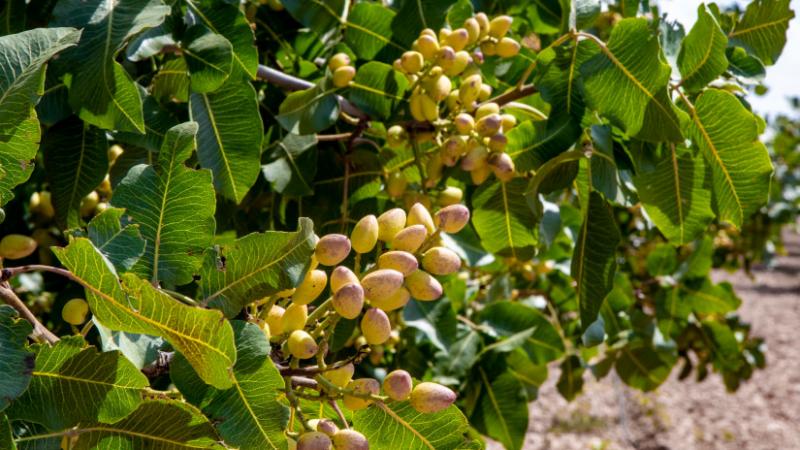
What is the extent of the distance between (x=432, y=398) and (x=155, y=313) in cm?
23

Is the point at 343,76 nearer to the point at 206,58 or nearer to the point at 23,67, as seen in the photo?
the point at 206,58

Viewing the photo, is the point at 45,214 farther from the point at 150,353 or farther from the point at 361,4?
the point at 150,353

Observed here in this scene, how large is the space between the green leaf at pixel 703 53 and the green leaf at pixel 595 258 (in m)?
0.19

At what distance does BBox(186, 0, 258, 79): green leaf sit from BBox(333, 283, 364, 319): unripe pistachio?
473mm

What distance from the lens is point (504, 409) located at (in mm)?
1614

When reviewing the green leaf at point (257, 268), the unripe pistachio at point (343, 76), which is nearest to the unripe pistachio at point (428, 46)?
the unripe pistachio at point (343, 76)

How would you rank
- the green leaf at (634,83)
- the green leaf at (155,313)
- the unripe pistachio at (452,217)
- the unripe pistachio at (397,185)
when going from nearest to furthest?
the green leaf at (155,313), the unripe pistachio at (452,217), the green leaf at (634,83), the unripe pistachio at (397,185)

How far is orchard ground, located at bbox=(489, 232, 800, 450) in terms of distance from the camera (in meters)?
5.33

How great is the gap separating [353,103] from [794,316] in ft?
28.2

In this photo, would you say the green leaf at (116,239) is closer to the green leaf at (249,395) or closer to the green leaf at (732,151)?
the green leaf at (249,395)

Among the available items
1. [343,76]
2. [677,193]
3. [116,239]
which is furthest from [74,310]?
[677,193]

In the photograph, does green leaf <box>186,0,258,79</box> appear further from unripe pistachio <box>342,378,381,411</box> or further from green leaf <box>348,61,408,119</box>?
unripe pistachio <box>342,378,381,411</box>

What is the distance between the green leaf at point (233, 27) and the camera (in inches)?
42.4

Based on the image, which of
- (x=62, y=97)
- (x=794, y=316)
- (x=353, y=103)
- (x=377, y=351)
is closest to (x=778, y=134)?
(x=794, y=316)
